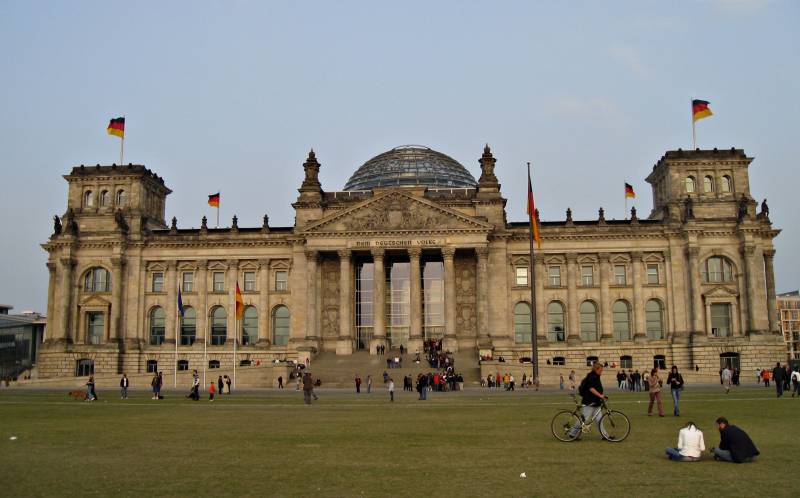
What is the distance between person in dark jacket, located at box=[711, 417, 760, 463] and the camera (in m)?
17.4

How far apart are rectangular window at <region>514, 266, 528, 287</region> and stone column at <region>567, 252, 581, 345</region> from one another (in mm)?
4594

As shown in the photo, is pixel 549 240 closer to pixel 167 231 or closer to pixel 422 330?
pixel 422 330

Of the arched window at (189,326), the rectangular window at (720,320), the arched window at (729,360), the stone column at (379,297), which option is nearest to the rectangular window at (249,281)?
the arched window at (189,326)

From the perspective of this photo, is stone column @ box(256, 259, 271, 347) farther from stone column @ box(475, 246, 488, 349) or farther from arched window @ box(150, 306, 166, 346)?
stone column @ box(475, 246, 488, 349)

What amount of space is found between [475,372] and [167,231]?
40.6 metres

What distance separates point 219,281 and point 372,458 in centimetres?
7329

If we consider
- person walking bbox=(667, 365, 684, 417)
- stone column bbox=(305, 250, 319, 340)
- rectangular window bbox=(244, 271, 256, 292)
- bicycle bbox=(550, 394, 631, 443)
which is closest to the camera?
bicycle bbox=(550, 394, 631, 443)

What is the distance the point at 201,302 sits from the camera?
292ft

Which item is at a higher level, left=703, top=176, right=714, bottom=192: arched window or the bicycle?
left=703, top=176, right=714, bottom=192: arched window

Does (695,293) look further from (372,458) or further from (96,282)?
(372,458)

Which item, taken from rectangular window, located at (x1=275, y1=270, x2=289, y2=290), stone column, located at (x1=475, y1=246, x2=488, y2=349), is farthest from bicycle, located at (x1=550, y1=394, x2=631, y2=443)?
rectangular window, located at (x1=275, y1=270, x2=289, y2=290)

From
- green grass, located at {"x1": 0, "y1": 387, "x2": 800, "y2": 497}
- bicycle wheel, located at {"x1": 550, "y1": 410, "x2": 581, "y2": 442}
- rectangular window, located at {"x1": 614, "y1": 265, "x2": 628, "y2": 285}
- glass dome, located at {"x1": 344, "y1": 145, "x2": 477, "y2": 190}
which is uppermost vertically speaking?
glass dome, located at {"x1": 344, "y1": 145, "x2": 477, "y2": 190}

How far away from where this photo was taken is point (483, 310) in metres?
82.5

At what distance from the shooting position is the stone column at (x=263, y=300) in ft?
288
